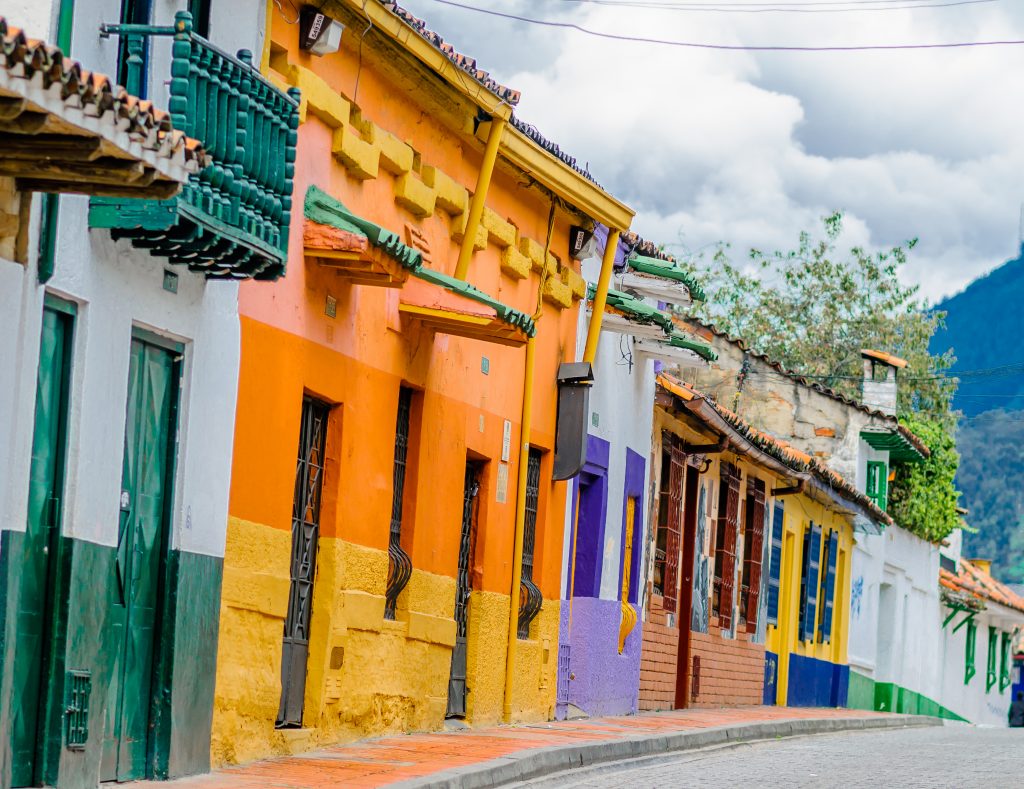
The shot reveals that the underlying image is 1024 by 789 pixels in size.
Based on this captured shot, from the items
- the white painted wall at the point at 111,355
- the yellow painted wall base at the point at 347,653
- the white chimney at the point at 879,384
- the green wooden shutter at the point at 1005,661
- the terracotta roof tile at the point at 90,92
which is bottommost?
the green wooden shutter at the point at 1005,661

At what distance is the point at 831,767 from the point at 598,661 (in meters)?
4.80

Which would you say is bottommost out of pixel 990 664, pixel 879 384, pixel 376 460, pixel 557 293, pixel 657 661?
pixel 990 664

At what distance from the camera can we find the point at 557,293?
1748 centimetres

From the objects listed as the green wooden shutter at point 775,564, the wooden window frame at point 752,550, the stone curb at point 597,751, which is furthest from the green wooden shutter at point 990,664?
the stone curb at point 597,751

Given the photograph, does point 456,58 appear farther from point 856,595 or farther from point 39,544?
point 856,595

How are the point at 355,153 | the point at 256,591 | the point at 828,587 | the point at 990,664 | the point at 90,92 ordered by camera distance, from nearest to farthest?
the point at 90,92
the point at 256,591
the point at 355,153
the point at 828,587
the point at 990,664

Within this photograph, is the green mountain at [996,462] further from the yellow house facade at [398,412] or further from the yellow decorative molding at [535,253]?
the yellow house facade at [398,412]

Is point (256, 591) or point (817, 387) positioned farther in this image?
point (817, 387)

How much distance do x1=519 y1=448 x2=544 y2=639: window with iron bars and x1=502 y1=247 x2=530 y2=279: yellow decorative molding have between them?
176 cm

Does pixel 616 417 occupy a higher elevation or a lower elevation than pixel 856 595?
higher

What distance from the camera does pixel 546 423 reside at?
1745cm

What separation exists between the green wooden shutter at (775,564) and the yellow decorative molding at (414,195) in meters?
13.7

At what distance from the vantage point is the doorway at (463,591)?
15.4 meters

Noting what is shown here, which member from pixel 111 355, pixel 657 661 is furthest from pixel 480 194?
pixel 657 661
